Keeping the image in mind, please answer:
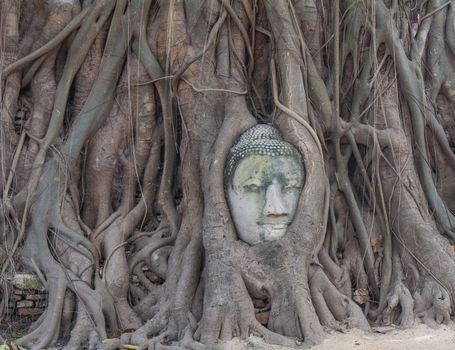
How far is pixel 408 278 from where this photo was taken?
3.81 metres

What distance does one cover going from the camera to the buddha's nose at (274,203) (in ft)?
11.6

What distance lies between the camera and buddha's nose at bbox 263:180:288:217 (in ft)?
11.6

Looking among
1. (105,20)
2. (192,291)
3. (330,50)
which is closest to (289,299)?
(192,291)

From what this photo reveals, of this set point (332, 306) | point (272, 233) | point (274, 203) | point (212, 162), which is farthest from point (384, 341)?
point (212, 162)

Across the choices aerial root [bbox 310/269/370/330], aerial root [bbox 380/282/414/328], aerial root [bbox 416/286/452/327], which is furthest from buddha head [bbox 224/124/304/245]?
aerial root [bbox 416/286/452/327]

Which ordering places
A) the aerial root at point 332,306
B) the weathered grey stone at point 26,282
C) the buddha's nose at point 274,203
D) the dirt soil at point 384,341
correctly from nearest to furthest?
the dirt soil at point 384,341, the aerial root at point 332,306, the buddha's nose at point 274,203, the weathered grey stone at point 26,282

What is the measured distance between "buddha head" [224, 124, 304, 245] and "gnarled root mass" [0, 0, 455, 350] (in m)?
0.07

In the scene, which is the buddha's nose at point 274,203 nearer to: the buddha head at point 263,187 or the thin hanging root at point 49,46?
the buddha head at point 263,187

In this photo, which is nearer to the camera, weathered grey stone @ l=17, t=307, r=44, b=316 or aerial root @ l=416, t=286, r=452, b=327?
aerial root @ l=416, t=286, r=452, b=327

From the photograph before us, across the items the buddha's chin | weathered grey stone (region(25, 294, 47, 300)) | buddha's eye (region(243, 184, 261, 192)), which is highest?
buddha's eye (region(243, 184, 261, 192))

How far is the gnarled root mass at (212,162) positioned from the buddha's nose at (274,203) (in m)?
0.13

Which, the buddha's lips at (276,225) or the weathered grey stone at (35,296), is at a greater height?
the buddha's lips at (276,225)

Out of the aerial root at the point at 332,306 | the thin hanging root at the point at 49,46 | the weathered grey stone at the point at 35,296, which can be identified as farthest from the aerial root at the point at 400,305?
the thin hanging root at the point at 49,46

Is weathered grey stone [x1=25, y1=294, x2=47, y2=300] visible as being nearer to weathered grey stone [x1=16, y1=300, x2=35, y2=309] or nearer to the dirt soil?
weathered grey stone [x1=16, y1=300, x2=35, y2=309]
